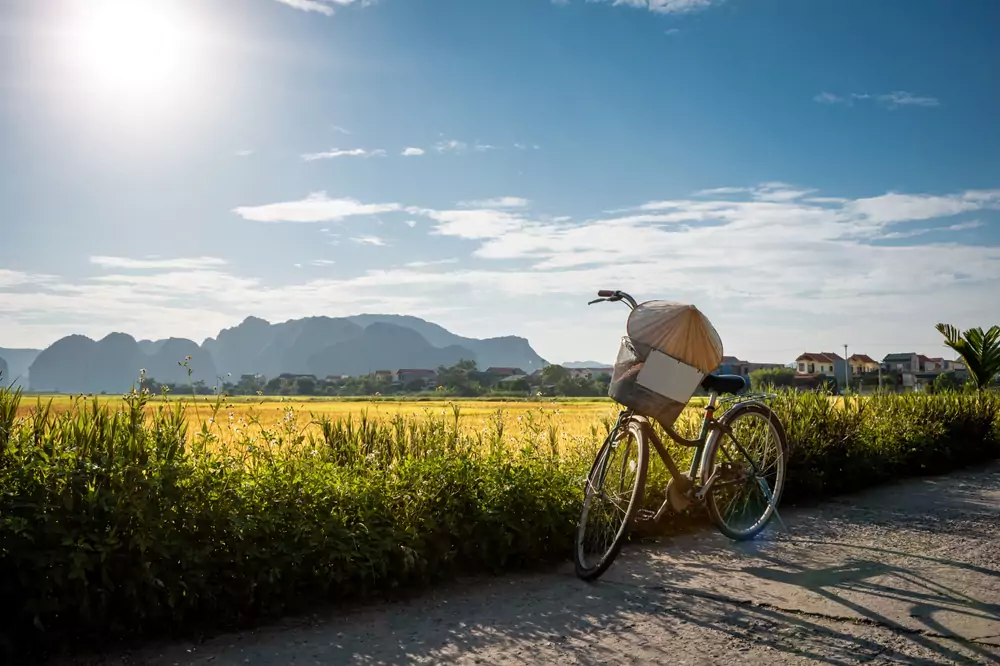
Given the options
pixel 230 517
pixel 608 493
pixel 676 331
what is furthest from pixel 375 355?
pixel 230 517

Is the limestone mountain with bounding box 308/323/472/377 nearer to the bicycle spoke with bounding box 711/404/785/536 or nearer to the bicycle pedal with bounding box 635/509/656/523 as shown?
the bicycle spoke with bounding box 711/404/785/536

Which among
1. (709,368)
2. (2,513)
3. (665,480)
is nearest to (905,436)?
(665,480)

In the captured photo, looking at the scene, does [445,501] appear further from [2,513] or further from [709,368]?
[2,513]

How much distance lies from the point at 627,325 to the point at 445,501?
187cm

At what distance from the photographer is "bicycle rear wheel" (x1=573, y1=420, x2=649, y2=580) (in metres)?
5.98

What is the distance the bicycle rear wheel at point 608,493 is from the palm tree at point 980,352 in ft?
58.6

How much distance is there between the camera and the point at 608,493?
20.7 feet

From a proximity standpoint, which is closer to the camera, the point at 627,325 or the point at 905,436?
the point at 627,325

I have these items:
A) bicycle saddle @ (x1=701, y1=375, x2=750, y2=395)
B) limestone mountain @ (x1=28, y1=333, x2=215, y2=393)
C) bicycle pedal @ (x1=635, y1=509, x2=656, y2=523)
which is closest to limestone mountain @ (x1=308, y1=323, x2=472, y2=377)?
limestone mountain @ (x1=28, y1=333, x2=215, y2=393)

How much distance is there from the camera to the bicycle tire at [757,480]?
679 cm

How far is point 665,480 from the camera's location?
7828 mm

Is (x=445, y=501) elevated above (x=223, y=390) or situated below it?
below

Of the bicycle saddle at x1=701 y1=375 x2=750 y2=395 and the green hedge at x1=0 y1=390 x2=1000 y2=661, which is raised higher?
the bicycle saddle at x1=701 y1=375 x2=750 y2=395

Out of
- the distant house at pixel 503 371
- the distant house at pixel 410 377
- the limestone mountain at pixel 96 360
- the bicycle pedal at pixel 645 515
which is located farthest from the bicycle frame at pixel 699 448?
the limestone mountain at pixel 96 360
